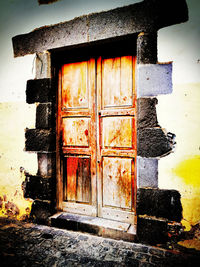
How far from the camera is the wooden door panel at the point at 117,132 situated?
101 inches

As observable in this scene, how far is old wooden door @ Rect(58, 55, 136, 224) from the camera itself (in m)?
2.56

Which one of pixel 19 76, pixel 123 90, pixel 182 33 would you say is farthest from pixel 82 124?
pixel 182 33

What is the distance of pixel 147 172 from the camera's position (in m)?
2.29

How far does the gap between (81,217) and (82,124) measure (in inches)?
53.7

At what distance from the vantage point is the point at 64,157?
292cm

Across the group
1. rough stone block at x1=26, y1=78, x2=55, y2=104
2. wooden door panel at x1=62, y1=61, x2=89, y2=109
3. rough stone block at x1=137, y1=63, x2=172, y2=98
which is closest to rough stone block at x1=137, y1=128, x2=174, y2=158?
rough stone block at x1=137, y1=63, x2=172, y2=98

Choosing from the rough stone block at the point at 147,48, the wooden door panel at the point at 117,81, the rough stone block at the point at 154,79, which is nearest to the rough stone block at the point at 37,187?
the wooden door panel at the point at 117,81

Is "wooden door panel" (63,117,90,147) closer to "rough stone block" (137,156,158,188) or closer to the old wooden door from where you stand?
the old wooden door

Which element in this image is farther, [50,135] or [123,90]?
[50,135]

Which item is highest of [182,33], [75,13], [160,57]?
[75,13]

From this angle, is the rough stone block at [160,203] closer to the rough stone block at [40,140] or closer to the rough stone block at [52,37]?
the rough stone block at [40,140]

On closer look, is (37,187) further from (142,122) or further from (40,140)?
(142,122)

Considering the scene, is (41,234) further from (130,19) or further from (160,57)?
(130,19)

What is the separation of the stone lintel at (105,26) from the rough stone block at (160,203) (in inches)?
75.8
